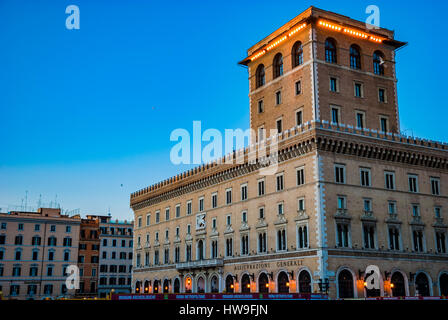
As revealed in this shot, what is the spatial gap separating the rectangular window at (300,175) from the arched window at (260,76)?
16778mm

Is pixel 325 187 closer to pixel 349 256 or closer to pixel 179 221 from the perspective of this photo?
pixel 349 256

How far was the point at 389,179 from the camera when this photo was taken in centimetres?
5556

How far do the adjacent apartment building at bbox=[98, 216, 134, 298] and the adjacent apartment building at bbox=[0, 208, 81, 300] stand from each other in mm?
6732

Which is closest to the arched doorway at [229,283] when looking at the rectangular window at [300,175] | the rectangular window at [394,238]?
the rectangular window at [300,175]

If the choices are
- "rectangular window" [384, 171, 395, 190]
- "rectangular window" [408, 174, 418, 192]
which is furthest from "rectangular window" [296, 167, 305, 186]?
"rectangular window" [408, 174, 418, 192]

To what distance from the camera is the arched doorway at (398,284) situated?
172ft

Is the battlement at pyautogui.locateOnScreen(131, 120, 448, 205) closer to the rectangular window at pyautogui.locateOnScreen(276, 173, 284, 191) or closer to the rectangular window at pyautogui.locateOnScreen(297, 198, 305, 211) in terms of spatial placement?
the rectangular window at pyautogui.locateOnScreen(276, 173, 284, 191)

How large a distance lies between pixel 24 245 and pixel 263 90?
57.1 m

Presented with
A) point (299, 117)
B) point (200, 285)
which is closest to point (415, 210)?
point (299, 117)

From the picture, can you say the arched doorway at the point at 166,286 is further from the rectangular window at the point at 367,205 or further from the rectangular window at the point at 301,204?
the rectangular window at the point at 367,205

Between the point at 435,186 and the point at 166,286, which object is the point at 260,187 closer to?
the point at 435,186

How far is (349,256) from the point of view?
166 feet

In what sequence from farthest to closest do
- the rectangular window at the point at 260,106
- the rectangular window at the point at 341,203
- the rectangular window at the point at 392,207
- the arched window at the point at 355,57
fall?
1. the rectangular window at the point at 260,106
2. the arched window at the point at 355,57
3. the rectangular window at the point at 392,207
4. the rectangular window at the point at 341,203
